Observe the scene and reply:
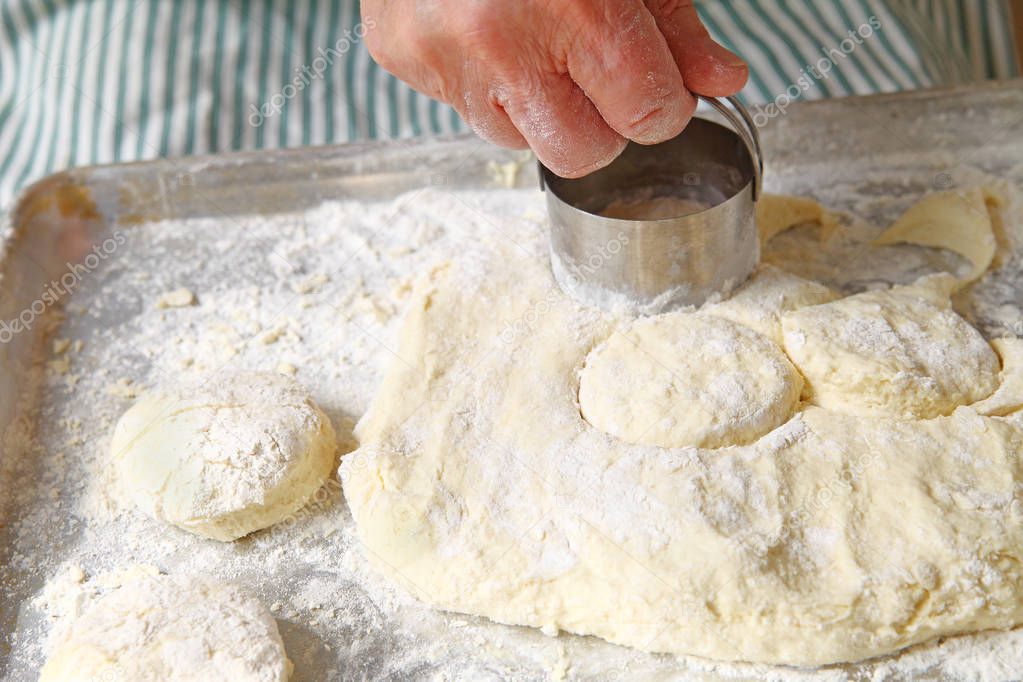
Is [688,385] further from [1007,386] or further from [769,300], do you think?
[1007,386]

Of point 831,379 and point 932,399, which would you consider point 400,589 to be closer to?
point 831,379

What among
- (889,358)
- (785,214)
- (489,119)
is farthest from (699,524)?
(785,214)

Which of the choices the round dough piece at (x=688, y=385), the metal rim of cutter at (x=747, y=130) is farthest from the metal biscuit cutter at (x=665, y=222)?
the round dough piece at (x=688, y=385)

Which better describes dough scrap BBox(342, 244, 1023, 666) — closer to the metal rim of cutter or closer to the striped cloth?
the metal rim of cutter

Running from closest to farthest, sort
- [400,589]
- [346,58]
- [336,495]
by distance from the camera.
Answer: [400,589]
[336,495]
[346,58]

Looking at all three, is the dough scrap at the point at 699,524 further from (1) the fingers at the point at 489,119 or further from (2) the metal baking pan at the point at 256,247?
(1) the fingers at the point at 489,119

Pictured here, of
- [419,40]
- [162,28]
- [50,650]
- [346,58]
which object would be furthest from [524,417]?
[162,28]

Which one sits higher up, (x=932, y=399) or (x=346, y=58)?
(x=932, y=399)
